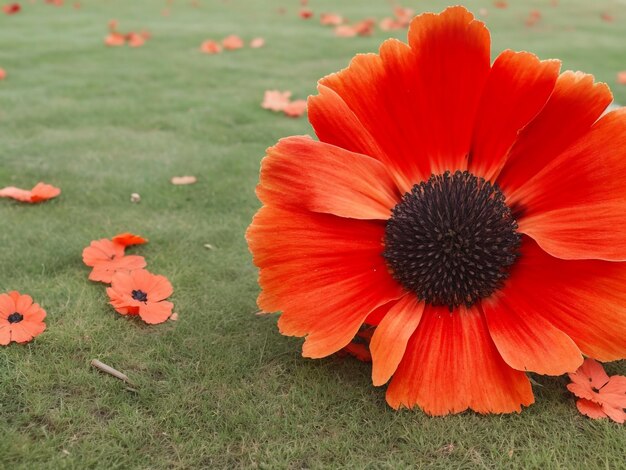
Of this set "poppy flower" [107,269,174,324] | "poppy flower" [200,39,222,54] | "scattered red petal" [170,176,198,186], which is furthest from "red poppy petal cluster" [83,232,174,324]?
"poppy flower" [200,39,222,54]

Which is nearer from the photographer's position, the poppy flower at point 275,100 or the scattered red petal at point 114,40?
the poppy flower at point 275,100

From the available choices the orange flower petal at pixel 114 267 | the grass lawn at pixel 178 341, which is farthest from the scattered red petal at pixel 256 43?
the orange flower petal at pixel 114 267

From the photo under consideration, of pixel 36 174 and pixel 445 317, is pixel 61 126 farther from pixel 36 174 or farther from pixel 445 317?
pixel 445 317

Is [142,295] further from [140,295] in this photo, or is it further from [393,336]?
[393,336]

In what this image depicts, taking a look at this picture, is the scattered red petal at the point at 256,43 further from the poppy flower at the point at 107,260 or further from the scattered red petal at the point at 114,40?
the poppy flower at the point at 107,260

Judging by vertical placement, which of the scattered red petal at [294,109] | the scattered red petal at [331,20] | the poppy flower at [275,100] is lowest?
the scattered red petal at [331,20]

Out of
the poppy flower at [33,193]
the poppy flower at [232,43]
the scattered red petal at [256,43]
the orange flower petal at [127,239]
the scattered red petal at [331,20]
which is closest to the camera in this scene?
the orange flower petal at [127,239]
